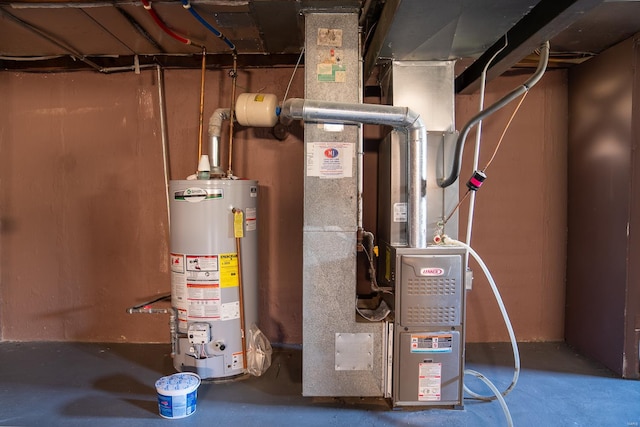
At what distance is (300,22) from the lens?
204 centimetres

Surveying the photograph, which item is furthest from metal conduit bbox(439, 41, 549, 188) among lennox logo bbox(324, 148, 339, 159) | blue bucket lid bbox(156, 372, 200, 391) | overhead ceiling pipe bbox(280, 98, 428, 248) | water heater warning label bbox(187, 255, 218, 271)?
blue bucket lid bbox(156, 372, 200, 391)

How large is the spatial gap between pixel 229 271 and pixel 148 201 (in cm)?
96

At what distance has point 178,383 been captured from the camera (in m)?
1.85

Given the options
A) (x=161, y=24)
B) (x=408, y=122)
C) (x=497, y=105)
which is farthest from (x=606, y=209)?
(x=161, y=24)

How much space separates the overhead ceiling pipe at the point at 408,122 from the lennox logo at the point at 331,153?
149mm

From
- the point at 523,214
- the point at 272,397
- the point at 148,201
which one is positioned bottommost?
the point at 272,397

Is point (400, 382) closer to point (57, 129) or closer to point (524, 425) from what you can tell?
point (524, 425)

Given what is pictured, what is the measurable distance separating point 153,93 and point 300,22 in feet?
4.12

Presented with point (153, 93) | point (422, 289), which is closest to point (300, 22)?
point (153, 93)

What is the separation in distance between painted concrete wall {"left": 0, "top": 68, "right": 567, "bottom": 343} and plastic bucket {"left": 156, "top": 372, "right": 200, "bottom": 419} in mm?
870

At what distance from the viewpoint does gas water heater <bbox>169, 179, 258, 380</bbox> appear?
211 centimetres

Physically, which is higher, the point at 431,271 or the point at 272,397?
the point at 431,271

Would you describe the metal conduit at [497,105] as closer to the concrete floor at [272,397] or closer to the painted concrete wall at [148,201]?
the painted concrete wall at [148,201]

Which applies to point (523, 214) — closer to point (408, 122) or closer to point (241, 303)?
point (408, 122)
